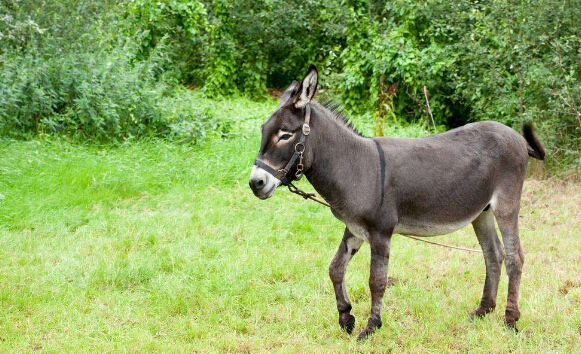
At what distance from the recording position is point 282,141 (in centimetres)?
421

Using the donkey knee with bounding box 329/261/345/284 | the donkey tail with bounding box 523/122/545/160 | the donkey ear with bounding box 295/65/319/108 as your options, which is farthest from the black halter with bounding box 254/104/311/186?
the donkey tail with bounding box 523/122/545/160

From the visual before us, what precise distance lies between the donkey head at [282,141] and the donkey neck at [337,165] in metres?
0.16

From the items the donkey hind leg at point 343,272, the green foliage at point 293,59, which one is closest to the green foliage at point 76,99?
the green foliage at point 293,59

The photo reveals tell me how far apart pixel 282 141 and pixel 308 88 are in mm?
392

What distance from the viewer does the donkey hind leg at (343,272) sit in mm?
4715

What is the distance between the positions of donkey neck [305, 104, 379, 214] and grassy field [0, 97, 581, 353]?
109 cm

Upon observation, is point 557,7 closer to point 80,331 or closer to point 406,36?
point 406,36

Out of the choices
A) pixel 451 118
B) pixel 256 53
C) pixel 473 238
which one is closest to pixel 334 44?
pixel 256 53

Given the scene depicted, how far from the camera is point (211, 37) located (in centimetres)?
1495

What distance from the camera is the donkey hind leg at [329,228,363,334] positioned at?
4715mm

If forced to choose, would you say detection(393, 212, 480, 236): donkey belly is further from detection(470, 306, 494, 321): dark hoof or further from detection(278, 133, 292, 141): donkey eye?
detection(278, 133, 292, 141): donkey eye

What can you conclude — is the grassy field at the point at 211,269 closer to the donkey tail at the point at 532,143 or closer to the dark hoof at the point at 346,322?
the dark hoof at the point at 346,322

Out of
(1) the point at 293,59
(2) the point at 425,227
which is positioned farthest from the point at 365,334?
(1) the point at 293,59

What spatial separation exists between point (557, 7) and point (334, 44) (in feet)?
21.2
